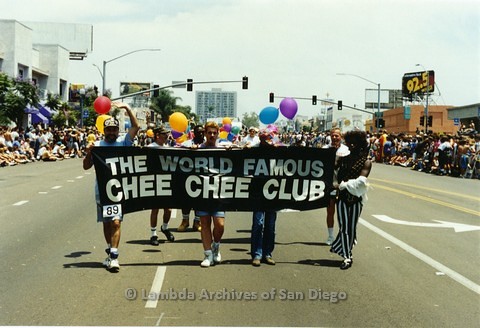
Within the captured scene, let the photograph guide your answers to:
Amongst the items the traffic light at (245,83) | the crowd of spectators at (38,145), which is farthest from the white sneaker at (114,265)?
the traffic light at (245,83)

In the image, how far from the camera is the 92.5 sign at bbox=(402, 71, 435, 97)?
90.7 m

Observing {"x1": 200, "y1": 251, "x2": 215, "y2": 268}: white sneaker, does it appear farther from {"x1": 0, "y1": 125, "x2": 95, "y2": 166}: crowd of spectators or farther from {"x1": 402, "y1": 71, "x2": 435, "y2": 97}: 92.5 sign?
{"x1": 402, "y1": 71, "x2": 435, "y2": 97}: 92.5 sign

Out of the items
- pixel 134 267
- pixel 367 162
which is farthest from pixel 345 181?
pixel 134 267

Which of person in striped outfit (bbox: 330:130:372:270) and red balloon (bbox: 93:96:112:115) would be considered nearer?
person in striped outfit (bbox: 330:130:372:270)

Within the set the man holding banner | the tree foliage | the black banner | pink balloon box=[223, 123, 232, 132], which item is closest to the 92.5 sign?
the tree foliage

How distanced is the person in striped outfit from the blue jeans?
841 millimetres

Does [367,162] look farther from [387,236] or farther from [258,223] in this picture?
[387,236]

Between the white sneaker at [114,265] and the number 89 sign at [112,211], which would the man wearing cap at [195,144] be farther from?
the white sneaker at [114,265]

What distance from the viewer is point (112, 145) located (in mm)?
8492

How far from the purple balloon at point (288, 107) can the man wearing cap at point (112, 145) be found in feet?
11.7

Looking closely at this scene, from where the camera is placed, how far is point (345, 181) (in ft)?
27.7

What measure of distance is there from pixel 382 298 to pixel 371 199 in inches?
438

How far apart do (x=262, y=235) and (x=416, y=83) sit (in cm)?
8911

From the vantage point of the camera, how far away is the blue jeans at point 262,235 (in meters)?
8.50
